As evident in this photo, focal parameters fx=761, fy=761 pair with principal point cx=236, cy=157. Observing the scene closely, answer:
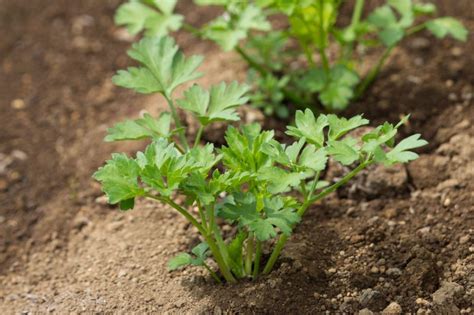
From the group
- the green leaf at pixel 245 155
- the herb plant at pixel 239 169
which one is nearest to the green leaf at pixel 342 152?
the herb plant at pixel 239 169

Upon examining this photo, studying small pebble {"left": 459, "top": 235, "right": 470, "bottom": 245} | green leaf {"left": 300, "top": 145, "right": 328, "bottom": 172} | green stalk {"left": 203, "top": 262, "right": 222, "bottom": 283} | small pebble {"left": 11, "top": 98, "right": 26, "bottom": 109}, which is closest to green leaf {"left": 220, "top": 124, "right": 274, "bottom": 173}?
green leaf {"left": 300, "top": 145, "right": 328, "bottom": 172}

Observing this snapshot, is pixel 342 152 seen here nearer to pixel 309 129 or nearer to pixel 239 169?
pixel 309 129

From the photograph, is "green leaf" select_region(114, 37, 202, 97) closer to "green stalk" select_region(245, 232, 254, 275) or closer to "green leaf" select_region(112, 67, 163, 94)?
"green leaf" select_region(112, 67, 163, 94)

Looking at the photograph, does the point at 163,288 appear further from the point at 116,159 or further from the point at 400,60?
the point at 400,60

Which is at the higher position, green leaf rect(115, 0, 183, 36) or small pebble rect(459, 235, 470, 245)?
green leaf rect(115, 0, 183, 36)

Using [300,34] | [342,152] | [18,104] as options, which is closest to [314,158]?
[342,152]

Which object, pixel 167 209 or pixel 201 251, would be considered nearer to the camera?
pixel 201 251

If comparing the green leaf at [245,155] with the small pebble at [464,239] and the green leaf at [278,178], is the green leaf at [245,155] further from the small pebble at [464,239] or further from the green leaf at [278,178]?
the small pebble at [464,239]
